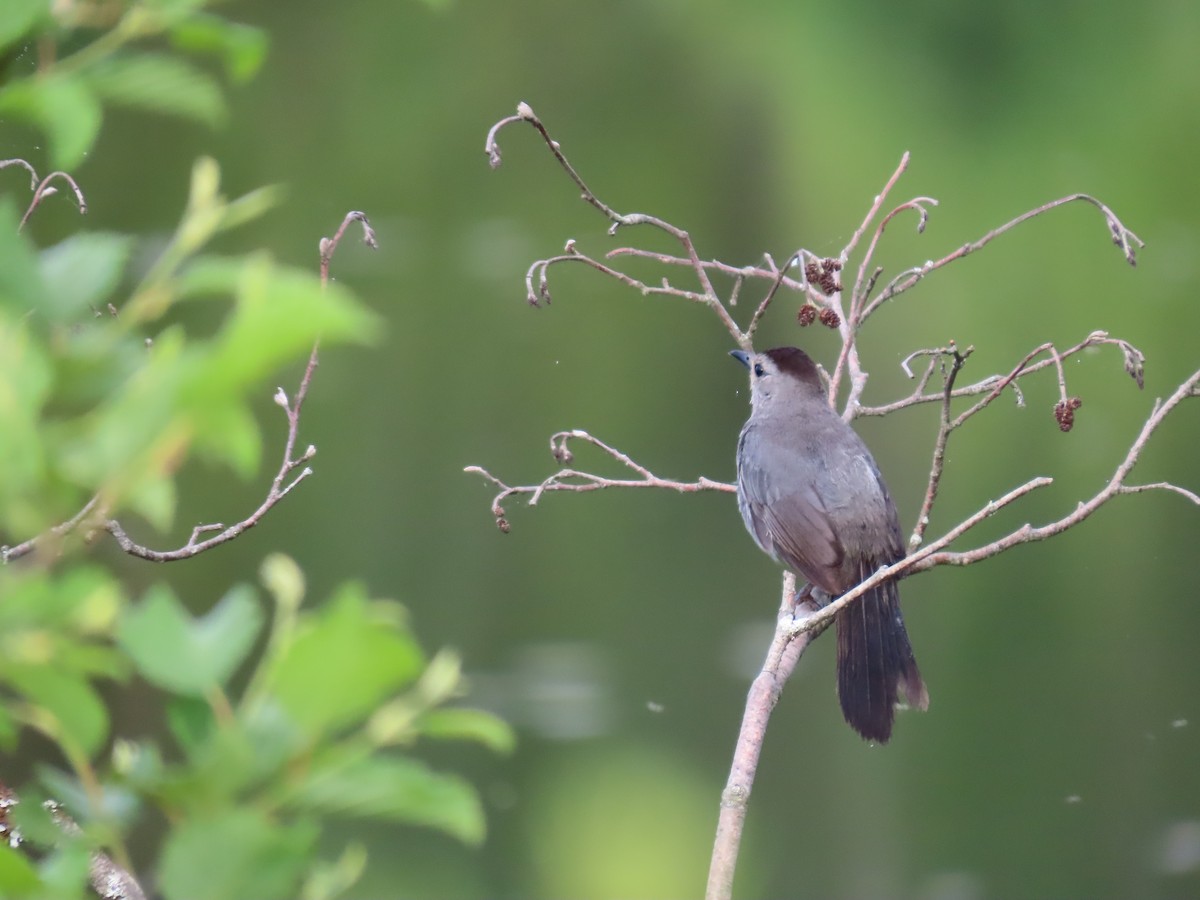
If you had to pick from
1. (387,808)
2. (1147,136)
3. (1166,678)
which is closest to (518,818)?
(1166,678)

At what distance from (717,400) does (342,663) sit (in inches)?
252

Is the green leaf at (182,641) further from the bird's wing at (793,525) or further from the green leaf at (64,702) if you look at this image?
the bird's wing at (793,525)

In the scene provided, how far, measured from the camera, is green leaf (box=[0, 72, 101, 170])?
47 cm

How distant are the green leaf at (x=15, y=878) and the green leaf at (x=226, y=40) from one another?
0.88ft

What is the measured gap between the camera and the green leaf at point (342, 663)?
399mm

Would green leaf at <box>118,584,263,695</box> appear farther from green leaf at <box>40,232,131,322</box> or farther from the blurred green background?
the blurred green background

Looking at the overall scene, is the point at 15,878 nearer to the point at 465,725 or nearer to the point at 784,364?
the point at 465,725

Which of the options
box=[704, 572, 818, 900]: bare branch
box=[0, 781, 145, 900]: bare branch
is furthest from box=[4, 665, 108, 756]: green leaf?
box=[704, 572, 818, 900]: bare branch

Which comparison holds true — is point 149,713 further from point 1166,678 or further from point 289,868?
point 289,868

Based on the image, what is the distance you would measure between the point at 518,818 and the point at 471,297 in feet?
9.46

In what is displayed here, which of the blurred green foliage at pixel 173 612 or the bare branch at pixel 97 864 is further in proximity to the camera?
the bare branch at pixel 97 864

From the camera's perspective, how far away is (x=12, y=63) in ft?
1.57

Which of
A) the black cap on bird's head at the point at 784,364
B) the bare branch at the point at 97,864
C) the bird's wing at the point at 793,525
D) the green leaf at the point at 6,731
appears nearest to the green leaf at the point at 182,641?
the green leaf at the point at 6,731

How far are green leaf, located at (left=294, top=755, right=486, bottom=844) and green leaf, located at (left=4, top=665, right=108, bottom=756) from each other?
63 millimetres
